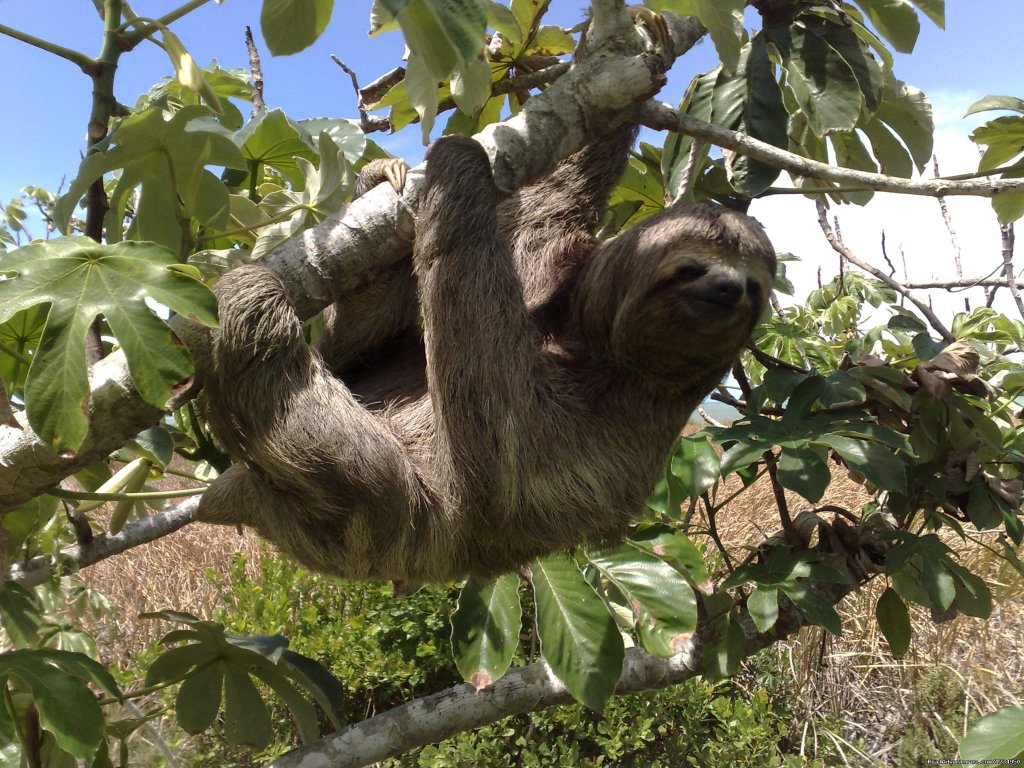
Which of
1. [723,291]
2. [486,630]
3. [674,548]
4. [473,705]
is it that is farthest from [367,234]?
[473,705]

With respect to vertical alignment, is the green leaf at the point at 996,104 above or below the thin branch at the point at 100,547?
above

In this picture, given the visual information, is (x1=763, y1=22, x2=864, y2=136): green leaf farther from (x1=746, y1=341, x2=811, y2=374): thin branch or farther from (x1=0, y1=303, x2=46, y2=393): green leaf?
(x1=0, y1=303, x2=46, y2=393): green leaf

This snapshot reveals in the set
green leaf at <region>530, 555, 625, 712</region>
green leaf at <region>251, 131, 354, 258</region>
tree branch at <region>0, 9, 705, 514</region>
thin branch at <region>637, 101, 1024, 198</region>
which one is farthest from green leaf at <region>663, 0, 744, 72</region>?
green leaf at <region>530, 555, 625, 712</region>

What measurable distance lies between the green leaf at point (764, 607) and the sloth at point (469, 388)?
0.84 metres

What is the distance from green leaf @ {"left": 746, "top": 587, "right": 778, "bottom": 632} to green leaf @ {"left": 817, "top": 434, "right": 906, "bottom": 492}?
833 mm

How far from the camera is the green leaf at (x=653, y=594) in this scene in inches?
161

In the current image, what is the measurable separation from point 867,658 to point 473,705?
819 centimetres

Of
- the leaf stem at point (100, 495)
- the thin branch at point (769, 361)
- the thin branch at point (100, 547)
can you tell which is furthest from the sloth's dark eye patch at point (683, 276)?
the thin branch at point (100, 547)

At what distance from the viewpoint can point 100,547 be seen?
4508 millimetres

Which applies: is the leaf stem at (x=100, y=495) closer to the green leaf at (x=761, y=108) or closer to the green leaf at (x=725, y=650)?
the green leaf at (x=725, y=650)

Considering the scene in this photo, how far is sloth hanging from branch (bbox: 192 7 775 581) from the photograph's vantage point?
3250mm

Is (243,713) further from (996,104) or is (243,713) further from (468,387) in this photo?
(996,104)

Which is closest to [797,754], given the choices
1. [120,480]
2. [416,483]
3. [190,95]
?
[416,483]

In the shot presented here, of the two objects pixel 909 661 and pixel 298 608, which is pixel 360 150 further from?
pixel 909 661
